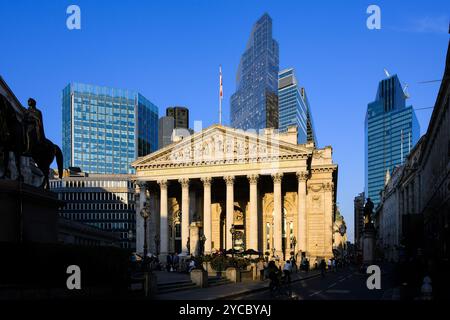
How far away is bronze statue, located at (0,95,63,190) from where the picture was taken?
18.2 metres

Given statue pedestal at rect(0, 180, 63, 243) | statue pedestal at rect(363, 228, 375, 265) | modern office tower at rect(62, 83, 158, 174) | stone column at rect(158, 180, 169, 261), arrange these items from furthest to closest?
modern office tower at rect(62, 83, 158, 174)
stone column at rect(158, 180, 169, 261)
statue pedestal at rect(363, 228, 375, 265)
statue pedestal at rect(0, 180, 63, 243)

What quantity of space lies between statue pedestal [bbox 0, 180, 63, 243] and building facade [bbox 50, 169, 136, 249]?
128010 millimetres

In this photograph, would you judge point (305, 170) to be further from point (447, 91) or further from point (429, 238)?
point (447, 91)

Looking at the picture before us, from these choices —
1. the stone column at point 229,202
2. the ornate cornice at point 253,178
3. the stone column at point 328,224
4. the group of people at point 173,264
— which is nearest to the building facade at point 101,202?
the stone column at point 229,202

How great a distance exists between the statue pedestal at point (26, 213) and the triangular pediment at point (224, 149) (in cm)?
6484

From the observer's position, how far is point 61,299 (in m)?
17.0

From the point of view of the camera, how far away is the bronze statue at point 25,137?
18.2 m

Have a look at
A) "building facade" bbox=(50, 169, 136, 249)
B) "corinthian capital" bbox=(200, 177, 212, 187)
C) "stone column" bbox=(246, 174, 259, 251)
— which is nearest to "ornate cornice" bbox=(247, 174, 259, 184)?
"stone column" bbox=(246, 174, 259, 251)

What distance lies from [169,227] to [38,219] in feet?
259

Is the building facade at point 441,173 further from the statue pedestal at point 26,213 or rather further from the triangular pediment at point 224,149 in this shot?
the statue pedestal at point 26,213

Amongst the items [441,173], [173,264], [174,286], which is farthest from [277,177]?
[174,286]

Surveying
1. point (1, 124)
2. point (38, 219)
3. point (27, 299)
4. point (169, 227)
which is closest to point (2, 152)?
point (1, 124)

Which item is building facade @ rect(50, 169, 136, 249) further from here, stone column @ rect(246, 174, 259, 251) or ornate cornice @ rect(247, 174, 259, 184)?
ornate cornice @ rect(247, 174, 259, 184)

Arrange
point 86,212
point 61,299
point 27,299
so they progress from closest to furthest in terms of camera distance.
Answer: point 27,299 → point 61,299 → point 86,212
